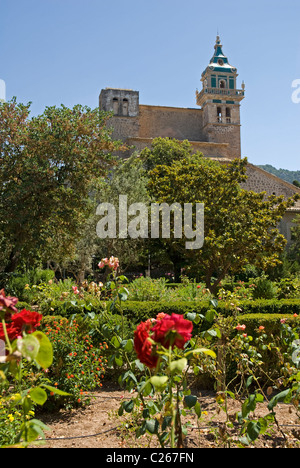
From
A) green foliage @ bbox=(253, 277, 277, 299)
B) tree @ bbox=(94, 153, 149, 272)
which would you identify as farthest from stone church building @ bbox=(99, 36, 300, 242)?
green foliage @ bbox=(253, 277, 277, 299)

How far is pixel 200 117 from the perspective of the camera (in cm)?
4234

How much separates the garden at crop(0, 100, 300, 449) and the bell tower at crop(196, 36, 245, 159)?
67.3ft

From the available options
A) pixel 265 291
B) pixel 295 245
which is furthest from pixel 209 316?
pixel 295 245

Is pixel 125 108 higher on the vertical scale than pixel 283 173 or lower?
lower

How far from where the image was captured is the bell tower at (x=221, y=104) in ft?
134

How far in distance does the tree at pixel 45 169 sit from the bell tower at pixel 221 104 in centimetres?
2930

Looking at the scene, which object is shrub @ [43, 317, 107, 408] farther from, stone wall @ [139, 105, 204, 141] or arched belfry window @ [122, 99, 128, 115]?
stone wall @ [139, 105, 204, 141]

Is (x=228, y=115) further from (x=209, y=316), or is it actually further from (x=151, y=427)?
(x=151, y=427)

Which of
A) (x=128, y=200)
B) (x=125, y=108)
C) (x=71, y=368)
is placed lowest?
(x=71, y=368)

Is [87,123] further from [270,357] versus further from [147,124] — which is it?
[147,124]

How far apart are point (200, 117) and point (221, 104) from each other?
2.50 m

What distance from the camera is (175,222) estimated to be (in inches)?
603

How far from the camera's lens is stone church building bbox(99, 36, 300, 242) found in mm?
38375

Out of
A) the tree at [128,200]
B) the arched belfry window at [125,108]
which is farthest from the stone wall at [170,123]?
the tree at [128,200]
